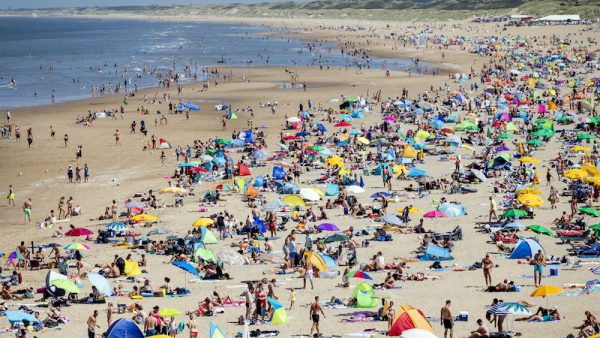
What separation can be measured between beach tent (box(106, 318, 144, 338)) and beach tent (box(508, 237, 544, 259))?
430 inches

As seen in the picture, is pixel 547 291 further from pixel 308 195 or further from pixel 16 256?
pixel 16 256

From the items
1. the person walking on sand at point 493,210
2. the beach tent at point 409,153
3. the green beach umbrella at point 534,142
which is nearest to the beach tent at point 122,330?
the person walking on sand at point 493,210

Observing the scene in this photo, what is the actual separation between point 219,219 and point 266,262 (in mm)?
3222

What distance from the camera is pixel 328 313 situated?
59.5 ft

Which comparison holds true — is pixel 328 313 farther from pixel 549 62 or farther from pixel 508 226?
pixel 549 62

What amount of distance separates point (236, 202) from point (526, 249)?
12651mm

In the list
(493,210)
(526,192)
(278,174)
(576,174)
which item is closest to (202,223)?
(278,174)

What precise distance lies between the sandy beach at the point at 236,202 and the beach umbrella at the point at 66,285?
0.39m

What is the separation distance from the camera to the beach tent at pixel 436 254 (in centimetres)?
2217

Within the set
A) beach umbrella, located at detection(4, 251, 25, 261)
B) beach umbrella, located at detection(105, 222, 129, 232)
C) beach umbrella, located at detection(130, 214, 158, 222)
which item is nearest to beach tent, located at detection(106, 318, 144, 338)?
beach umbrella, located at detection(4, 251, 25, 261)

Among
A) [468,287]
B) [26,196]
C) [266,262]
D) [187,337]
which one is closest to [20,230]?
[26,196]

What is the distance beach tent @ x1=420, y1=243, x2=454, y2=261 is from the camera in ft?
72.7

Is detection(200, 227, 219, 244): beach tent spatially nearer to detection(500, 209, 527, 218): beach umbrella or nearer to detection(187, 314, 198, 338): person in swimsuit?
detection(187, 314, 198, 338): person in swimsuit

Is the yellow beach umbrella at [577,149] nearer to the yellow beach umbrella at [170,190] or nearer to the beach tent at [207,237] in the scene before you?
the yellow beach umbrella at [170,190]
